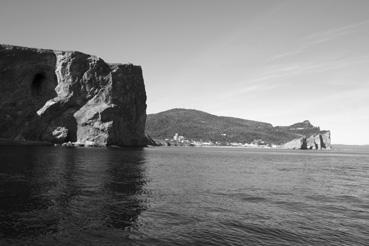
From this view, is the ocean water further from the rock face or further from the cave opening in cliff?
the cave opening in cliff

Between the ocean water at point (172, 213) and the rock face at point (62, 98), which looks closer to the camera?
the ocean water at point (172, 213)

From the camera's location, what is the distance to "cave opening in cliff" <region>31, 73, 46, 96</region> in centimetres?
11651

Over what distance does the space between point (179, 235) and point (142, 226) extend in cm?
273

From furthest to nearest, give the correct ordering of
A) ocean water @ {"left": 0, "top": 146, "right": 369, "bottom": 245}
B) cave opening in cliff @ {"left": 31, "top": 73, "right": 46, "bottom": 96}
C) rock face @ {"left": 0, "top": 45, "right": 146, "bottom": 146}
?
1. cave opening in cliff @ {"left": 31, "top": 73, "right": 46, "bottom": 96}
2. rock face @ {"left": 0, "top": 45, "right": 146, "bottom": 146}
3. ocean water @ {"left": 0, "top": 146, "right": 369, "bottom": 245}

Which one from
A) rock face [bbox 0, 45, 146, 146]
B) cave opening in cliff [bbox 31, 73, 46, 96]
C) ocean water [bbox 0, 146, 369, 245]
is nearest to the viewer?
ocean water [bbox 0, 146, 369, 245]

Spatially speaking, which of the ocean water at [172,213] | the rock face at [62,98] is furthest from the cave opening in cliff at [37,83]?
the ocean water at [172,213]

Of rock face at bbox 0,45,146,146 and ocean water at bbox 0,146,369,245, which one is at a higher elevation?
rock face at bbox 0,45,146,146

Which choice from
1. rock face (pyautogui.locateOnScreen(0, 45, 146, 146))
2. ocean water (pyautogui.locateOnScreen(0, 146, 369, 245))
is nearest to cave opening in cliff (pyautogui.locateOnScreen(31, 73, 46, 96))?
rock face (pyautogui.locateOnScreen(0, 45, 146, 146))

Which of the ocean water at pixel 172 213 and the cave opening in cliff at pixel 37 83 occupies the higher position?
the cave opening in cliff at pixel 37 83

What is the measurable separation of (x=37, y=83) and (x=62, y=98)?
1452 cm

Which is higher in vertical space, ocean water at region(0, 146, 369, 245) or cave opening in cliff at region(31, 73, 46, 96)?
cave opening in cliff at region(31, 73, 46, 96)

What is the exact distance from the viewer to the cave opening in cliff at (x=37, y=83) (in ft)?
382

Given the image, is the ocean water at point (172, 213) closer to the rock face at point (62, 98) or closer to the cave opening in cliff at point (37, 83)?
the rock face at point (62, 98)

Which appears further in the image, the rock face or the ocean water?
the rock face
